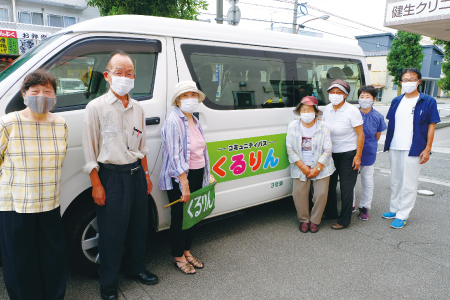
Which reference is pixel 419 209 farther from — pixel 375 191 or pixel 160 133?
pixel 160 133

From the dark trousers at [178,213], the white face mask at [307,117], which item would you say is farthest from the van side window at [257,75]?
the dark trousers at [178,213]

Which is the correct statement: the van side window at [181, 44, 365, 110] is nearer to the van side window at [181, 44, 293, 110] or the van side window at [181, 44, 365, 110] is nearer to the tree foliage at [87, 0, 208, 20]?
the van side window at [181, 44, 293, 110]

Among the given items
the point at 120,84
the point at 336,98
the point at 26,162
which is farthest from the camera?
the point at 336,98

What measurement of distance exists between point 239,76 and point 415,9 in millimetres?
8048

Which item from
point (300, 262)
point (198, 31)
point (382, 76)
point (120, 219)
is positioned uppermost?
point (382, 76)

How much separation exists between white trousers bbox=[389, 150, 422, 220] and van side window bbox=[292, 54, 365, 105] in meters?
1.11

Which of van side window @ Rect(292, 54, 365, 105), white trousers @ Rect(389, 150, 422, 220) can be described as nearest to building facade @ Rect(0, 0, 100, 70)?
van side window @ Rect(292, 54, 365, 105)

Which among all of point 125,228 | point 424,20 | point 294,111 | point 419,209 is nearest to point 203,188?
point 125,228

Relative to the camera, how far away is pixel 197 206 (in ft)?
9.48

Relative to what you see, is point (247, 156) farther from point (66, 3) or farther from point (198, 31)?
point (66, 3)

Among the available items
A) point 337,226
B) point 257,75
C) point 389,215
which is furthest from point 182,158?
point 389,215

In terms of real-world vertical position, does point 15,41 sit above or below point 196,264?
above

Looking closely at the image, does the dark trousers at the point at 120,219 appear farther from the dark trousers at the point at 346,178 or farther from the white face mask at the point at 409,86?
the white face mask at the point at 409,86

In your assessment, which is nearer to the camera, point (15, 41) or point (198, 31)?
point (198, 31)
